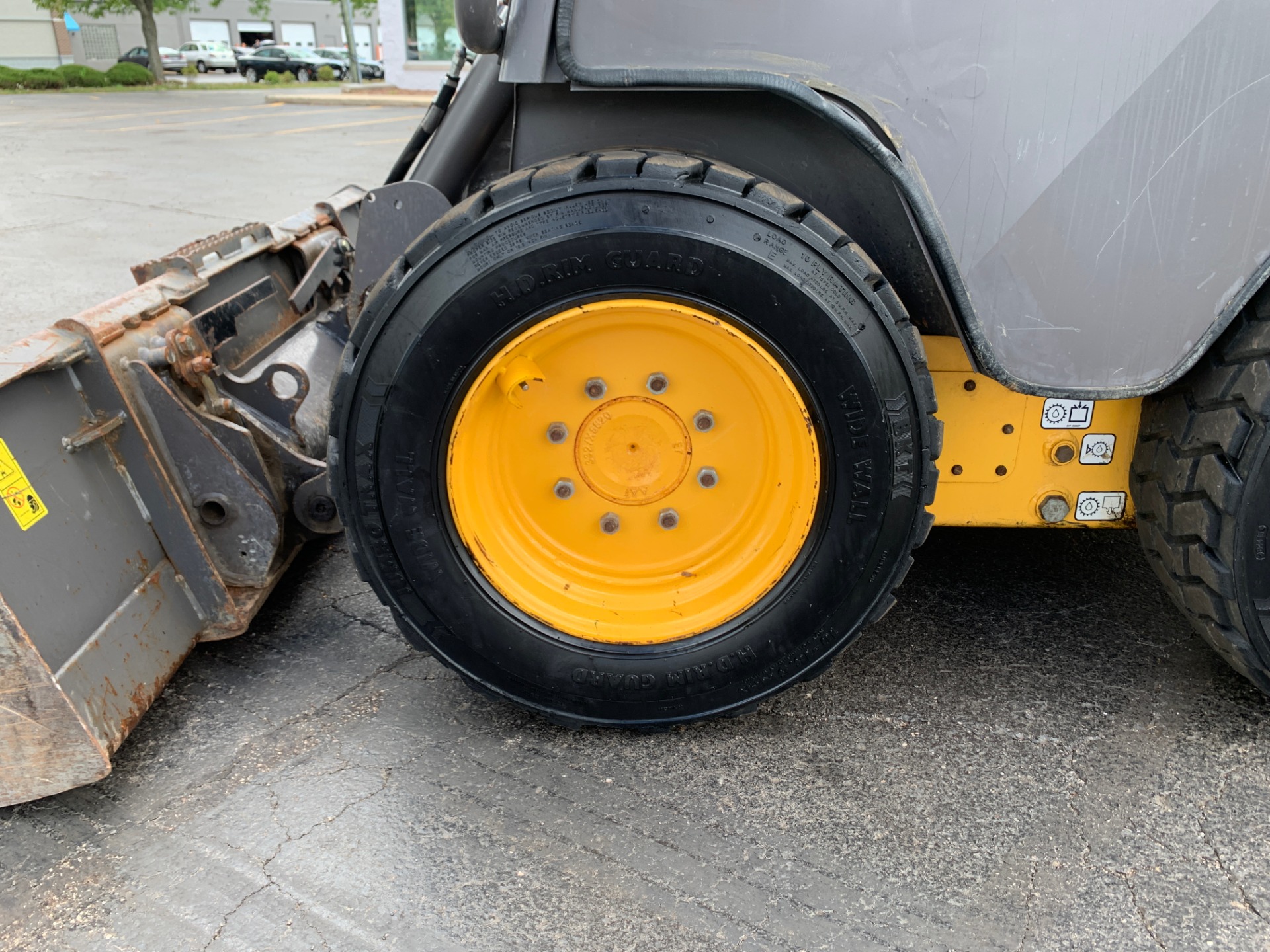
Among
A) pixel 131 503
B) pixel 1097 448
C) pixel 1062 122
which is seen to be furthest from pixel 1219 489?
pixel 131 503

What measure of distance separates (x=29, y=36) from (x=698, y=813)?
1969 inches

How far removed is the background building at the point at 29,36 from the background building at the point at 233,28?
2144mm

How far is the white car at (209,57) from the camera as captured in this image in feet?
137

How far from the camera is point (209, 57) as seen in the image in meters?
41.5

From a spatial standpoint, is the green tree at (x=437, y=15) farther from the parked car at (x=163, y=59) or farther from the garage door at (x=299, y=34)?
the garage door at (x=299, y=34)

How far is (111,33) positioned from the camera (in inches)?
1833

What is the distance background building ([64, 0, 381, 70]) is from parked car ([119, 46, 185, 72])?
3.81m

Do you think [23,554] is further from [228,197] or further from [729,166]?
[228,197]

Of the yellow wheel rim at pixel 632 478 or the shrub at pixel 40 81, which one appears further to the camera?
the shrub at pixel 40 81

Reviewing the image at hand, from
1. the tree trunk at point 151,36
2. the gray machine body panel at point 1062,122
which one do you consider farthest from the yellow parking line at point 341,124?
the tree trunk at point 151,36

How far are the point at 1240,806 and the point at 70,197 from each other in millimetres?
10887

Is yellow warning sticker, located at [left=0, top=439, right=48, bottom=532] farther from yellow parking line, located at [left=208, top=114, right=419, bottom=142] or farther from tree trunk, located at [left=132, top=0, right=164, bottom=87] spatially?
tree trunk, located at [left=132, top=0, right=164, bottom=87]

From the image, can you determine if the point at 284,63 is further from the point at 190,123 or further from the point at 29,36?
the point at 190,123

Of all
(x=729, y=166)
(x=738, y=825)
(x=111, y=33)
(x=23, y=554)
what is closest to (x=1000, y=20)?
Result: (x=729, y=166)
